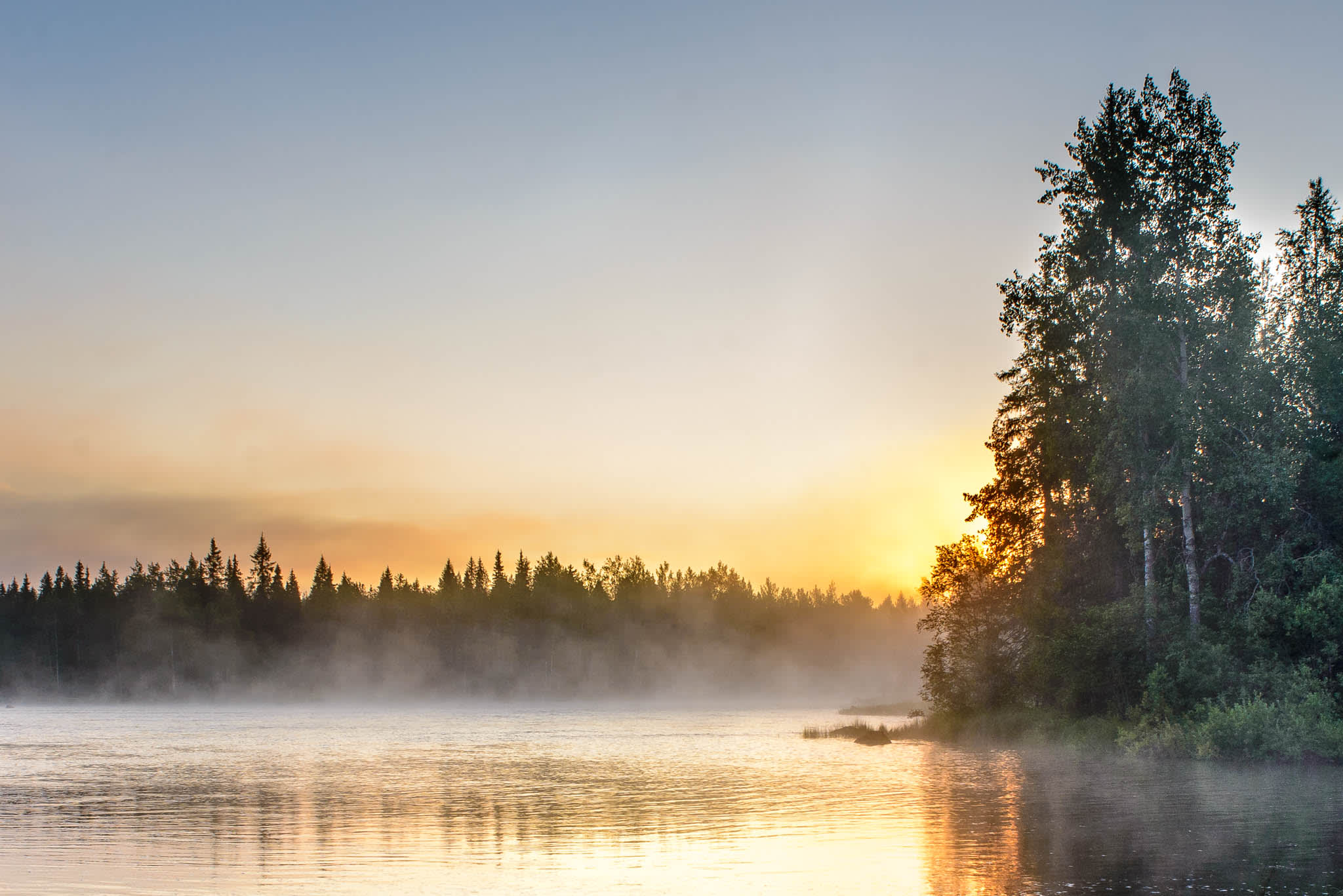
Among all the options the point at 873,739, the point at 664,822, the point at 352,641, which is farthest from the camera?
the point at 352,641

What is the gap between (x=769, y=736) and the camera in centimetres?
6191

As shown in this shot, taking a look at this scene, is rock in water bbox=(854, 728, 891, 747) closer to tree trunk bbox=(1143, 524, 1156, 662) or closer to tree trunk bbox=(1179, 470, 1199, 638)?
tree trunk bbox=(1143, 524, 1156, 662)

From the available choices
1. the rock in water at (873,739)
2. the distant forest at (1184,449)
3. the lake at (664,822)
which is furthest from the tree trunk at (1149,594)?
the rock in water at (873,739)

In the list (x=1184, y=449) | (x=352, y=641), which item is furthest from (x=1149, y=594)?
(x=352, y=641)

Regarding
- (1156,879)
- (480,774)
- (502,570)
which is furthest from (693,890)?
(502,570)

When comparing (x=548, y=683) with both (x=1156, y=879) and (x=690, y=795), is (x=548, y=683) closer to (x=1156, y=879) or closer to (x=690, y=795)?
(x=690, y=795)

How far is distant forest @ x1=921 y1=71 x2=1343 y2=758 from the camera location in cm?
3953

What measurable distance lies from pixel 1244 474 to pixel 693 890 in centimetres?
3110

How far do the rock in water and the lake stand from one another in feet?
13.0

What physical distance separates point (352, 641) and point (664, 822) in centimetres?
14670

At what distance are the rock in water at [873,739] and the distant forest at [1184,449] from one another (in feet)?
27.4

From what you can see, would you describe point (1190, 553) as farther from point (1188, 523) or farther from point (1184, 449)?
point (1184, 449)

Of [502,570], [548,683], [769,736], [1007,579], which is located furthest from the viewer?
[502,570]

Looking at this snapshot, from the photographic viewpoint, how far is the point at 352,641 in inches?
6398
